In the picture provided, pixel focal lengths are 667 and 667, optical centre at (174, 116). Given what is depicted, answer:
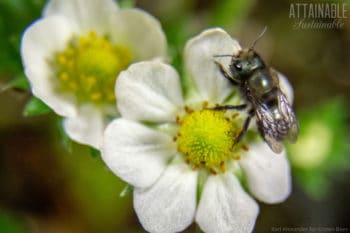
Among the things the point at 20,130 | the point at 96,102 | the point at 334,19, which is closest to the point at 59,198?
the point at 20,130

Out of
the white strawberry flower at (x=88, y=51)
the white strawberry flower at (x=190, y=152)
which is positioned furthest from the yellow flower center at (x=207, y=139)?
the white strawberry flower at (x=88, y=51)

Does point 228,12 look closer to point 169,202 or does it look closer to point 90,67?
point 90,67

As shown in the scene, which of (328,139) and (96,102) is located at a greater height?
(96,102)

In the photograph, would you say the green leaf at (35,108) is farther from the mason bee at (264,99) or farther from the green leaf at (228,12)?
the green leaf at (228,12)

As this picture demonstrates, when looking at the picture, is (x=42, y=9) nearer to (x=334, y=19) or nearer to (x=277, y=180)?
(x=277, y=180)

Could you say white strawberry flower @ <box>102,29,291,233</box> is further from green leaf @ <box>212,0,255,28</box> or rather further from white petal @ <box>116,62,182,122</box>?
green leaf @ <box>212,0,255,28</box>
